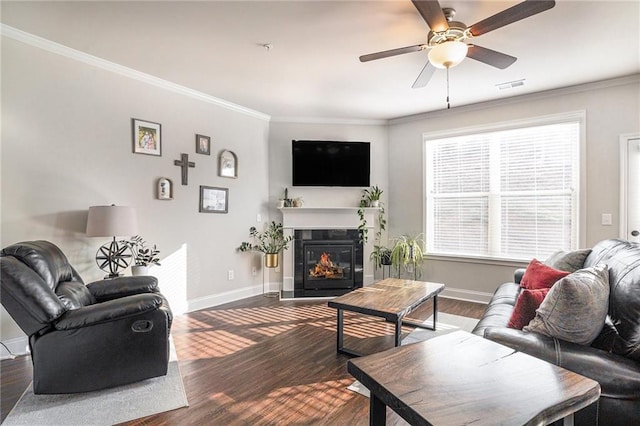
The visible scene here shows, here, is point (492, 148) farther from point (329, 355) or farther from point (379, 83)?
point (329, 355)

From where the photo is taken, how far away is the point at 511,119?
4227 mm

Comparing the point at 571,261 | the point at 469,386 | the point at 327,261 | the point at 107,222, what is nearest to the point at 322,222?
the point at 327,261

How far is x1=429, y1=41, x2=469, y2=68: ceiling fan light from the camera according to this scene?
218cm

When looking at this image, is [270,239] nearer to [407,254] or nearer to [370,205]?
[370,205]

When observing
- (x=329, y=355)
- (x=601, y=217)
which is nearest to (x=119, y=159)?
(x=329, y=355)

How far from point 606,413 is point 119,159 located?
13.4 ft

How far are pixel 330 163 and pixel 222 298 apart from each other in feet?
8.16

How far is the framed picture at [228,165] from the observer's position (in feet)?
14.4

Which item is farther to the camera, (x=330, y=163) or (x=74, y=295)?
(x=330, y=163)

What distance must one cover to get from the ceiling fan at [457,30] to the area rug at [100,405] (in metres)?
2.74

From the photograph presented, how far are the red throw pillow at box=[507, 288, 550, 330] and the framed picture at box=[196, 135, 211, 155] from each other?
3729 millimetres

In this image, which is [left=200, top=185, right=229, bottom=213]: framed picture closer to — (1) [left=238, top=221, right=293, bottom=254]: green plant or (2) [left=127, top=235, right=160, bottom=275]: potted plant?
(1) [left=238, top=221, right=293, bottom=254]: green plant

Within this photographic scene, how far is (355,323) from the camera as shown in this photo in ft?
11.7

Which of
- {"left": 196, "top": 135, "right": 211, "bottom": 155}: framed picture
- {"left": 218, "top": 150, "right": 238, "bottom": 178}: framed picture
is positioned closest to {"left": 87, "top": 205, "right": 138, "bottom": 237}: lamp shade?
{"left": 196, "top": 135, "right": 211, "bottom": 155}: framed picture
